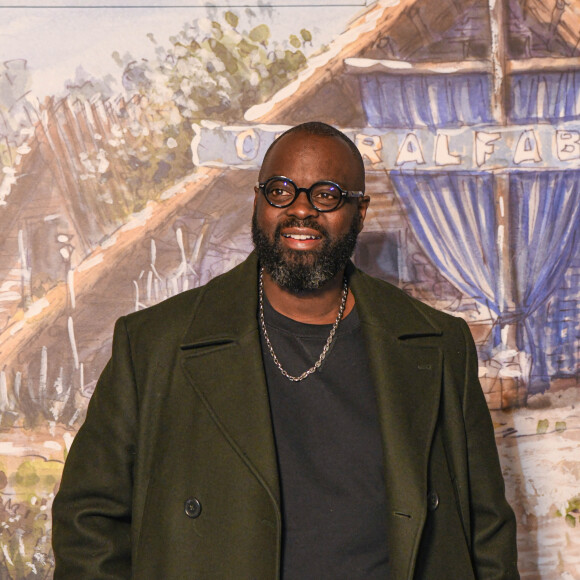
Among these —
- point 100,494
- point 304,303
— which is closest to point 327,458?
point 304,303

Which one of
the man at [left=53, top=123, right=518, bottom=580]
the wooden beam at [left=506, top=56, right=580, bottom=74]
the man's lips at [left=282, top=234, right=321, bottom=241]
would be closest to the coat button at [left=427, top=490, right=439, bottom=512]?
the man at [left=53, top=123, right=518, bottom=580]

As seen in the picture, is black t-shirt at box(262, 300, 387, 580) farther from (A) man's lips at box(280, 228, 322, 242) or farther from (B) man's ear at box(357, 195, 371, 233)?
(B) man's ear at box(357, 195, 371, 233)

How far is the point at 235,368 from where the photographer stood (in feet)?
6.58

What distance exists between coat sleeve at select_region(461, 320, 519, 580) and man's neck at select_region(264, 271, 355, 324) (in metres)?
0.43

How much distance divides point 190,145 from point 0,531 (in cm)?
140

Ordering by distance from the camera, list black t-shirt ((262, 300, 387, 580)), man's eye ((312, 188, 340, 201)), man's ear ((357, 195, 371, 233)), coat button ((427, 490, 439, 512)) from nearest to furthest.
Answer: black t-shirt ((262, 300, 387, 580)) < coat button ((427, 490, 439, 512)) < man's eye ((312, 188, 340, 201)) < man's ear ((357, 195, 371, 233))

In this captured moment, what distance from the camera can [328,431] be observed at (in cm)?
198

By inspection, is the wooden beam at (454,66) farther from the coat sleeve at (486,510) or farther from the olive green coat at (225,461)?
the coat sleeve at (486,510)

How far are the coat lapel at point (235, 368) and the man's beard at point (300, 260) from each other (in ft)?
0.26

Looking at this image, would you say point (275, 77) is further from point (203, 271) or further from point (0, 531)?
point (0, 531)

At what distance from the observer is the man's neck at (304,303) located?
2164mm

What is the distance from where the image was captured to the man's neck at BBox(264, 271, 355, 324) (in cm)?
216

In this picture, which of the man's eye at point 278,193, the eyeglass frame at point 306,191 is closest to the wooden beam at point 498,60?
the eyeglass frame at point 306,191

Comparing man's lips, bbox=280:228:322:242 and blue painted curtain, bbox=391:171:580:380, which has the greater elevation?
man's lips, bbox=280:228:322:242
